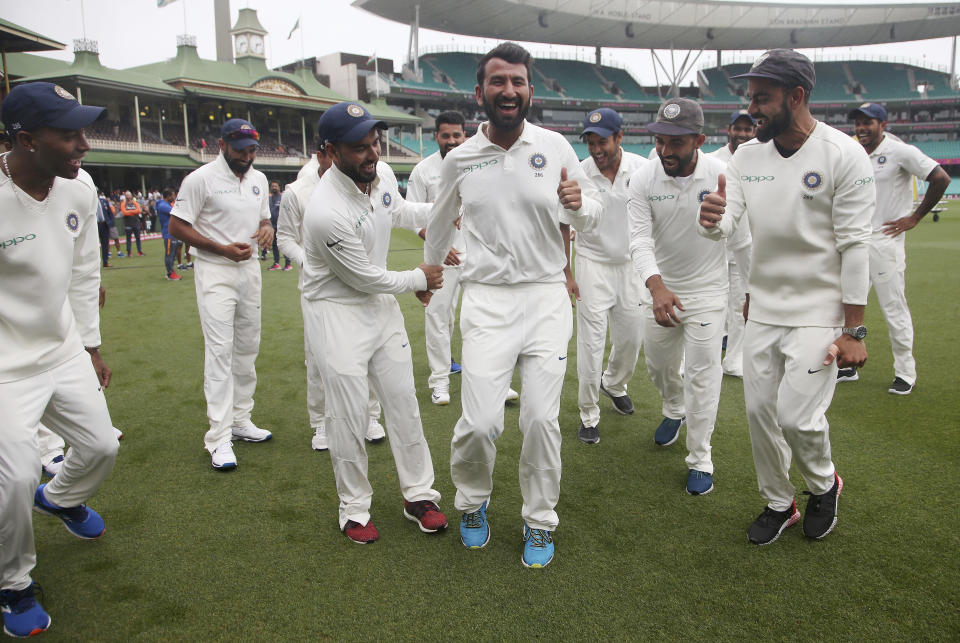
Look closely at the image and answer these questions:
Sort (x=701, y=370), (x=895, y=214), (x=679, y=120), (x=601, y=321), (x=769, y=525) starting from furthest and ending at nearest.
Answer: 1. (x=895, y=214)
2. (x=601, y=321)
3. (x=701, y=370)
4. (x=679, y=120)
5. (x=769, y=525)

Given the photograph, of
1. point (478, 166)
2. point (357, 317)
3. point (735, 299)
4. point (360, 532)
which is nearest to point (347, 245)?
point (357, 317)

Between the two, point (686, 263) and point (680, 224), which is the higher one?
point (680, 224)

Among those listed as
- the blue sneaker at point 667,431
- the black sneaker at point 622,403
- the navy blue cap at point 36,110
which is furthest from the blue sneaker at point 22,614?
the black sneaker at point 622,403

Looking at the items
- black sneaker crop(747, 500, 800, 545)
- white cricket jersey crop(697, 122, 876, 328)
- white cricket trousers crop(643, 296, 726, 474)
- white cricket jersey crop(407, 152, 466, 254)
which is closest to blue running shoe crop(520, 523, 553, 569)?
black sneaker crop(747, 500, 800, 545)

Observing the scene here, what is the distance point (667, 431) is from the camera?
495 cm

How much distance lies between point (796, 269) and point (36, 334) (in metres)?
3.80

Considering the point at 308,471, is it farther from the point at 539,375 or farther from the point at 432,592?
the point at 539,375

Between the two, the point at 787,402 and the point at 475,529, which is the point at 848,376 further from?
the point at 475,529

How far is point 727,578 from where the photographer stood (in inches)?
124

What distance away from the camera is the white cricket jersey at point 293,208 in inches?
201

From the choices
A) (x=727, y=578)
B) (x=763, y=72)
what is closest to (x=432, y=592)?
(x=727, y=578)

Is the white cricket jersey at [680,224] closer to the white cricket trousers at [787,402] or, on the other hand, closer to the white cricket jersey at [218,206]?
the white cricket trousers at [787,402]

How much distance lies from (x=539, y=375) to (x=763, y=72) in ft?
6.28

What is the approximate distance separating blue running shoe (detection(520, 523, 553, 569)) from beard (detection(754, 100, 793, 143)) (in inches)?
93.9
